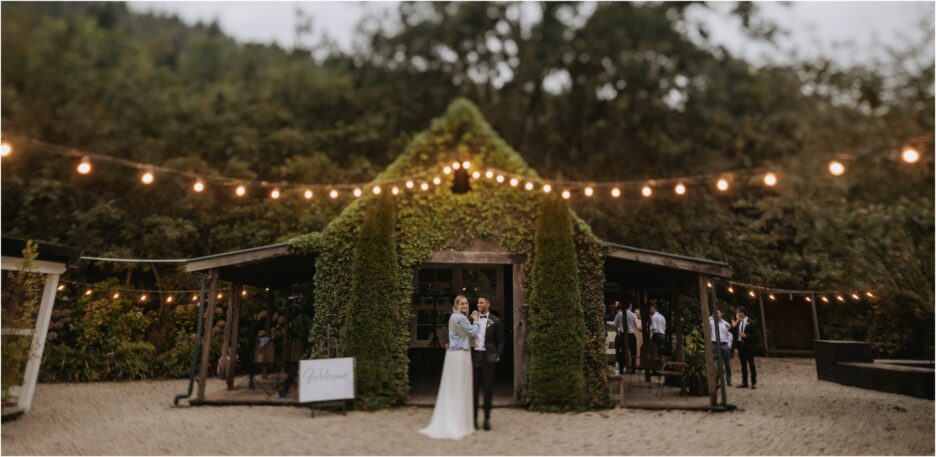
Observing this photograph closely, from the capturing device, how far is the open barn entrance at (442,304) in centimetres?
1145

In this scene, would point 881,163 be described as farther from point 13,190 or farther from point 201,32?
point 201,32

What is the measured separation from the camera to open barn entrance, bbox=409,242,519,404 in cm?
1145

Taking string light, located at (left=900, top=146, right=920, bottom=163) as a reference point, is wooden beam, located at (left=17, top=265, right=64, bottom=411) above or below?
below

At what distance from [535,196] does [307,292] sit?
6923 millimetres

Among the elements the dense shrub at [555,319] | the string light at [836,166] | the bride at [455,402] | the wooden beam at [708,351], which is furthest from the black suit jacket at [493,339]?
the string light at [836,166]

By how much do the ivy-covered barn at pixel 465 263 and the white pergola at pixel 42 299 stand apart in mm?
1744

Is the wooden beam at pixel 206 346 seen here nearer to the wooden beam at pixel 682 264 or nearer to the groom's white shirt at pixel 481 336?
the groom's white shirt at pixel 481 336

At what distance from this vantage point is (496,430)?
21.2 ft

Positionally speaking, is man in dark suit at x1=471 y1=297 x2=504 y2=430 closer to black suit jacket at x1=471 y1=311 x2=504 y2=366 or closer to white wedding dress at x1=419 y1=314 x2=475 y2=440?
black suit jacket at x1=471 y1=311 x2=504 y2=366

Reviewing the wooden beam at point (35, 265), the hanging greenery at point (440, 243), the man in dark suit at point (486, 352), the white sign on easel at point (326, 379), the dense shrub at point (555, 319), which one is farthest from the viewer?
the hanging greenery at point (440, 243)

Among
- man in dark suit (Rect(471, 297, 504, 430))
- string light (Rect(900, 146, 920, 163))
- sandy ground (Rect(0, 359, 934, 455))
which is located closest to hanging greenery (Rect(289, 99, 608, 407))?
sandy ground (Rect(0, 359, 934, 455))

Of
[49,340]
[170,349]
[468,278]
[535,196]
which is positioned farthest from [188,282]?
[535,196]

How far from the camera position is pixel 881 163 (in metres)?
14.9

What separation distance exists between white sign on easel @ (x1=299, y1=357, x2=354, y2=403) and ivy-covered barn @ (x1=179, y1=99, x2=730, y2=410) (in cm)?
43
